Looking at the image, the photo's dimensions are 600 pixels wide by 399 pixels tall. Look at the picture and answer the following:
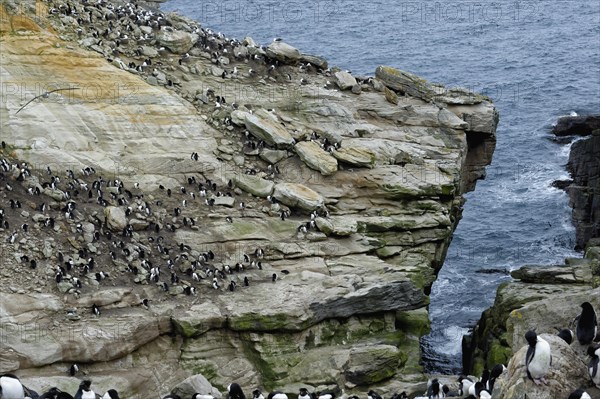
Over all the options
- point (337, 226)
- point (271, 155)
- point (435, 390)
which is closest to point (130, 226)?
point (271, 155)

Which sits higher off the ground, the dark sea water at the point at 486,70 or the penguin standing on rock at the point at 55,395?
the penguin standing on rock at the point at 55,395

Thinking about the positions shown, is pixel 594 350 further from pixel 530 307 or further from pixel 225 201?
pixel 225 201

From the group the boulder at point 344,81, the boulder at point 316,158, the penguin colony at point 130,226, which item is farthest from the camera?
the boulder at point 344,81

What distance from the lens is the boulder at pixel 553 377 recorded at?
33500 mm

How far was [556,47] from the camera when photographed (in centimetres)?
12681

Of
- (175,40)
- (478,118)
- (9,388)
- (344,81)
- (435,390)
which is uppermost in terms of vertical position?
(175,40)

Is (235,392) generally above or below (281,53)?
below

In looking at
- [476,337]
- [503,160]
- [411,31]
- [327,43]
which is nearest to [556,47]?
[411,31]

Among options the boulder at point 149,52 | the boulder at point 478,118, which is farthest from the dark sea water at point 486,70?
the boulder at point 149,52

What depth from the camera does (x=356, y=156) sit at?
59000 mm

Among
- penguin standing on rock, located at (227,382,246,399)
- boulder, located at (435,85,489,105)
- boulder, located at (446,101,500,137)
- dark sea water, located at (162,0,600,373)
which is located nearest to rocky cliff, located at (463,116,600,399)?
dark sea water, located at (162,0,600,373)

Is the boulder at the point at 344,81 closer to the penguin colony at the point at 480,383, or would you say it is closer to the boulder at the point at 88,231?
the boulder at the point at 88,231

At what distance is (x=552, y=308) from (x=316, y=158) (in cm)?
1644

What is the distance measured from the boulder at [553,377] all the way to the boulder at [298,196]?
2150cm
